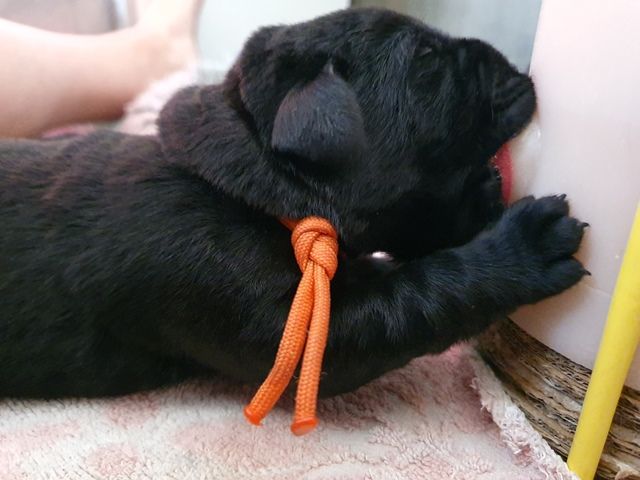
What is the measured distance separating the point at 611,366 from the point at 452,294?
0.64 ft

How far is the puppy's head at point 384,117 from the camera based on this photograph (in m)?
0.88

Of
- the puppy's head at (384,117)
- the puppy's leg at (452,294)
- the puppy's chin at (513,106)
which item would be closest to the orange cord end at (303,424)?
the puppy's leg at (452,294)

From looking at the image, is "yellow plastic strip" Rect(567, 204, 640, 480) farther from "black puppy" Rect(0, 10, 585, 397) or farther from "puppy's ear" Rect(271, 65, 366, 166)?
"puppy's ear" Rect(271, 65, 366, 166)

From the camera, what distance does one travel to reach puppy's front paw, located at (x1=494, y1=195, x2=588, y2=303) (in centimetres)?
84

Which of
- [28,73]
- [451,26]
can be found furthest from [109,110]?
[451,26]

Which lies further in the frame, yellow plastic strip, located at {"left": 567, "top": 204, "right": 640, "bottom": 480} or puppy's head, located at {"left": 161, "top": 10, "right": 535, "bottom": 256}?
puppy's head, located at {"left": 161, "top": 10, "right": 535, "bottom": 256}

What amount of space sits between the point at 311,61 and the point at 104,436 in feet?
1.84

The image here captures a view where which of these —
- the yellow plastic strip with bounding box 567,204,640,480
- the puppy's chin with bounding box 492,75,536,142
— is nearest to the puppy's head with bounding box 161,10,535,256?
the puppy's chin with bounding box 492,75,536,142

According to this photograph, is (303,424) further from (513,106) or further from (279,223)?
(513,106)

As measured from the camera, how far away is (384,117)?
91 centimetres

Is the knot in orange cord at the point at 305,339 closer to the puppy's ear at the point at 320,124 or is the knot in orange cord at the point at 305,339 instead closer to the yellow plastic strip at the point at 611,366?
the puppy's ear at the point at 320,124

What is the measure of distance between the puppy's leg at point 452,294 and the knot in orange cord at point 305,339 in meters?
0.07

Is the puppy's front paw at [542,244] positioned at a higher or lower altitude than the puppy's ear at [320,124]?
lower

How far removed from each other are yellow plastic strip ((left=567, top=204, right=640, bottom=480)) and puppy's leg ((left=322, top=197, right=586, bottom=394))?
0.30ft
